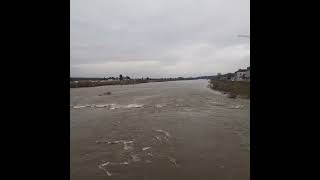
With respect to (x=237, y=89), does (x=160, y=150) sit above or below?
below

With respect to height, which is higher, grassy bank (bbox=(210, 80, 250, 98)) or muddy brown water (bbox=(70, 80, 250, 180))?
grassy bank (bbox=(210, 80, 250, 98))

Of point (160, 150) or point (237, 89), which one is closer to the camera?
point (160, 150)

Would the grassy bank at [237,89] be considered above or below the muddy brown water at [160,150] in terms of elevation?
above

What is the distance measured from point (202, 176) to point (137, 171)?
4.81 ft

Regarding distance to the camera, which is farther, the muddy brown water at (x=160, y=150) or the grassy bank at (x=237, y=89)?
the grassy bank at (x=237, y=89)

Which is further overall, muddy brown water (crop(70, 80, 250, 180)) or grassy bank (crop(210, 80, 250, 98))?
grassy bank (crop(210, 80, 250, 98))

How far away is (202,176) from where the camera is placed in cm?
631
